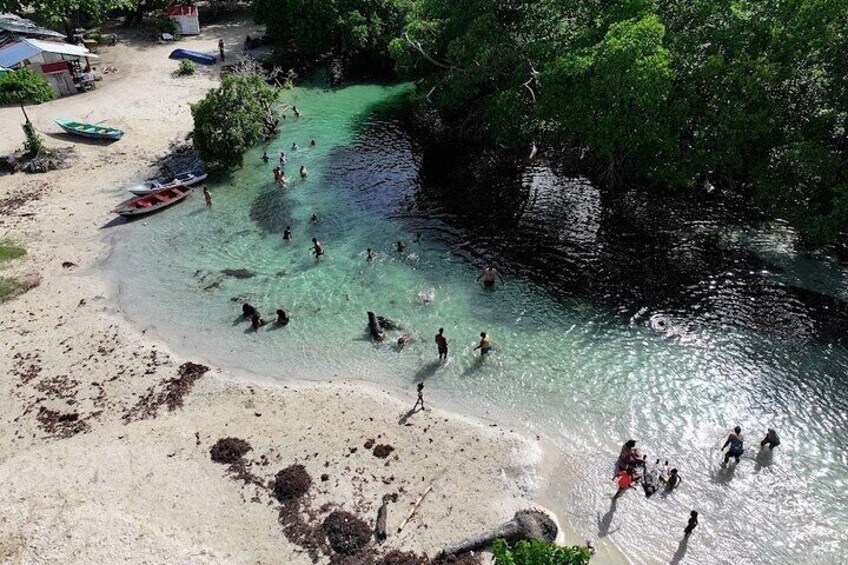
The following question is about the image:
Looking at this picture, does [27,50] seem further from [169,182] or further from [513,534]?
[513,534]

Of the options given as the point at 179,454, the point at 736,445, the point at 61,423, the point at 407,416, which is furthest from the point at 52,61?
the point at 736,445

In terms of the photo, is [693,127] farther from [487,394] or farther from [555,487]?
[555,487]

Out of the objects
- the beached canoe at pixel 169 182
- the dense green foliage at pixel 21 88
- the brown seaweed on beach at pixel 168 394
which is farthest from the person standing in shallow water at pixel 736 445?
the dense green foliage at pixel 21 88

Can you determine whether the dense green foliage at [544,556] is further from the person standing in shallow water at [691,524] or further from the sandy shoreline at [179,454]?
the person standing in shallow water at [691,524]

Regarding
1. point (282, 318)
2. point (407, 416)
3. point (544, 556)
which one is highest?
point (544, 556)

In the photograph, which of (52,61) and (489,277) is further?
(52,61)

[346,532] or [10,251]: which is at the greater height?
[10,251]

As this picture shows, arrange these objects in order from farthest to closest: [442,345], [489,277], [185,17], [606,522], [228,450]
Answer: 1. [185,17]
2. [489,277]
3. [442,345]
4. [228,450]
5. [606,522]
